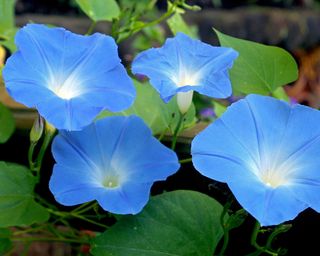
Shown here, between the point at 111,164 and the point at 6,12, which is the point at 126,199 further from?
the point at 6,12

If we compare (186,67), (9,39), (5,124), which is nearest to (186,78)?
(186,67)

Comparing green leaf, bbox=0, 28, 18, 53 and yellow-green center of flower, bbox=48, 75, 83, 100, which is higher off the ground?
yellow-green center of flower, bbox=48, 75, 83, 100

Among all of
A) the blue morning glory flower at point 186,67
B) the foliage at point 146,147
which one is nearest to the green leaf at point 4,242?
the foliage at point 146,147

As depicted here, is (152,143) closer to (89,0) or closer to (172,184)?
(172,184)

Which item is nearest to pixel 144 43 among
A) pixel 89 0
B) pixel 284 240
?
pixel 89 0

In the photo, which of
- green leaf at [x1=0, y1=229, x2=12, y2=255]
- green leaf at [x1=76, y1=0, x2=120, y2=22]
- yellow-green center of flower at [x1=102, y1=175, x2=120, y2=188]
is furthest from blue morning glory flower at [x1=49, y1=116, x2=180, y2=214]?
green leaf at [x1=76, y1=0, x2=120, y2=22]

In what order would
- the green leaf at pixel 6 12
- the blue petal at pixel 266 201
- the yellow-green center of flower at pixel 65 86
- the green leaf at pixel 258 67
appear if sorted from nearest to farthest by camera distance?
the blue petal at pixel 266 201 < the yellow-green center of flower at pixel 65 86 < the green leaf at pixel 258 67 < the green leaf at pixel 6 12

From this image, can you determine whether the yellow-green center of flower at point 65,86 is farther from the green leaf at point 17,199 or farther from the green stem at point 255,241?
the green stem at point 255,241

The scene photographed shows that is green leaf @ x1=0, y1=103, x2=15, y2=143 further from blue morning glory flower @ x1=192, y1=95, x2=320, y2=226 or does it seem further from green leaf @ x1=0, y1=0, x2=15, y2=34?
blue morning glory flower @ x1=192, y1=95, x2=320, y2=226
